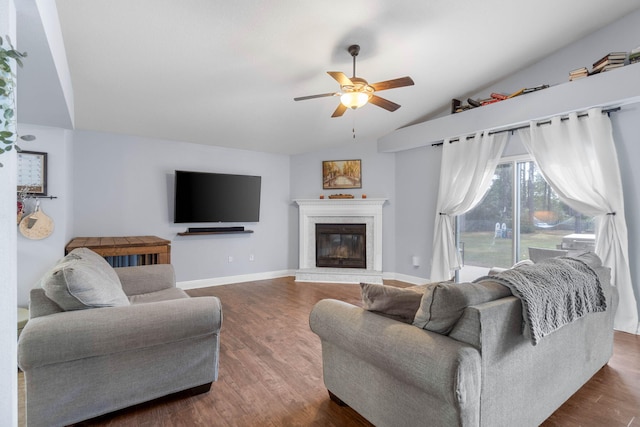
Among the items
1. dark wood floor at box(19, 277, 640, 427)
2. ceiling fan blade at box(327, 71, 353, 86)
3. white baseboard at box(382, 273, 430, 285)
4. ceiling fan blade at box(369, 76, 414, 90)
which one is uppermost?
ceiling fan blade at box(327, 71, 353, 86)

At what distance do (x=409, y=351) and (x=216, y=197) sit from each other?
4.33m

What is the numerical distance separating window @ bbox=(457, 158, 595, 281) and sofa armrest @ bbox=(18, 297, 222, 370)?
4.02 meters

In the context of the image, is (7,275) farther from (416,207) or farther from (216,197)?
(416,207)

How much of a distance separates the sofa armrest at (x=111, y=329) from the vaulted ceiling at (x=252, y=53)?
62.6 inches

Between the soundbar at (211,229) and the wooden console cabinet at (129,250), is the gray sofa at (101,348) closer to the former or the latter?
the wooden console cabinet at (129,250)

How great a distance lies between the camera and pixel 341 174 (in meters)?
5.98

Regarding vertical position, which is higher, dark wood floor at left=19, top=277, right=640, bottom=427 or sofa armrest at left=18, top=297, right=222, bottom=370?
sofa armrest at left=18, top=297, right=222, bottom=370

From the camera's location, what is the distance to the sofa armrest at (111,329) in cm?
173

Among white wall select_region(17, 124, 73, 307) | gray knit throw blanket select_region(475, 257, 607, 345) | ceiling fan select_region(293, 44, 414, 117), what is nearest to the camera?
gray knit throw blanket select_region(475, 257, 607, 345)

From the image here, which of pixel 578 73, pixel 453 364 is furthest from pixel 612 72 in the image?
pixel 453 364

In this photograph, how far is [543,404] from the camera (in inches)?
72.4

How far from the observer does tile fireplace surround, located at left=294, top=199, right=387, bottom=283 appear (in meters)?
5.71

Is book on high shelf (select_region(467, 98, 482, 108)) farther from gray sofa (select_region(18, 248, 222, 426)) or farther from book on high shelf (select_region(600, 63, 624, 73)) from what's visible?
gray sofa (select_region(18, 248, 222, 426))

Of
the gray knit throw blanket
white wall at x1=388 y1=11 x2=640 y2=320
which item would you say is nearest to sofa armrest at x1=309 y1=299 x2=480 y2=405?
the gray knit throw blanket
